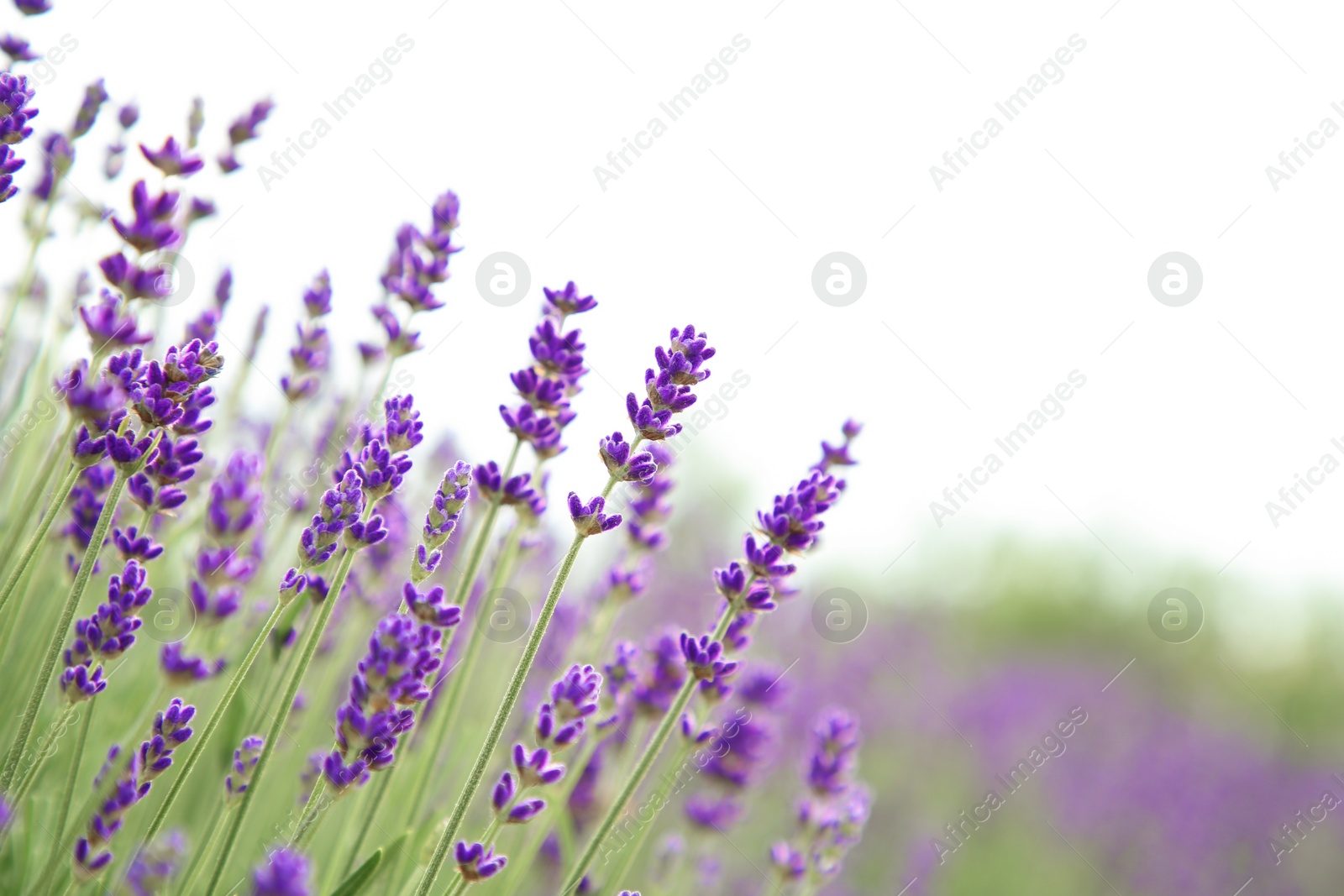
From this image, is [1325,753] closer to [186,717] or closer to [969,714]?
[969,714]

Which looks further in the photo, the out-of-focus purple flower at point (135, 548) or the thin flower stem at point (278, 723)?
the out-of-focus purple flower at point (135, 548)

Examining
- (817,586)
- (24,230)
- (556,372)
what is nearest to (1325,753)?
(817,586)

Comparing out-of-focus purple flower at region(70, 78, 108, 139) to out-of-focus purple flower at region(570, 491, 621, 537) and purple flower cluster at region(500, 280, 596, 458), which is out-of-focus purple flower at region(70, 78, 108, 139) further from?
out-of-focus purple flower at region(570, 491, 621, 537)

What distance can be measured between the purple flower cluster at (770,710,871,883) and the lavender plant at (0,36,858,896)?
1 cm

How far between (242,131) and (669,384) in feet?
4.36

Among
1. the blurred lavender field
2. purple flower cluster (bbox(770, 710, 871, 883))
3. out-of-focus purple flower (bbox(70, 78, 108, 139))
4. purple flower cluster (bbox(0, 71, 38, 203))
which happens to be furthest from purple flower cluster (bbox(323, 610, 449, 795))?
the blurred lavender field

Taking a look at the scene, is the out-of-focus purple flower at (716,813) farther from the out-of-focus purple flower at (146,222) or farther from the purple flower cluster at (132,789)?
the out-of-focus purple flower at (146,222)

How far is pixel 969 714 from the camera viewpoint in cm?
891

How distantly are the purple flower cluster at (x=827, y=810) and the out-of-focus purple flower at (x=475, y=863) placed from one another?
1158 millimetres

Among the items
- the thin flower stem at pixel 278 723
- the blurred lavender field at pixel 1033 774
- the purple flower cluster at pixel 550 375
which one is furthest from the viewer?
the blurred lavender field at pixel 1033 774

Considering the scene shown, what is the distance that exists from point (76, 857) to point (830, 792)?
1.71 meters

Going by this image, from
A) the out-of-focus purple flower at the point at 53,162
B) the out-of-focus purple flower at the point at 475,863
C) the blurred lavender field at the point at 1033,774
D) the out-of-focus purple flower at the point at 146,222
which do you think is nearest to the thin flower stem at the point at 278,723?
the out-of-focus purple flower at the point at 475,863

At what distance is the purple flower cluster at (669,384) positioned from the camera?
4.61 feet

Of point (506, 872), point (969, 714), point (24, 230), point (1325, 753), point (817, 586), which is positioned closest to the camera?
point (506, 872)
